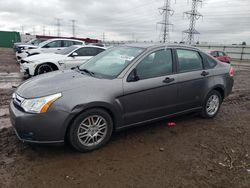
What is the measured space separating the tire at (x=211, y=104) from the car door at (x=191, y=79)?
22 cm

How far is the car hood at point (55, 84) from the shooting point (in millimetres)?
3139

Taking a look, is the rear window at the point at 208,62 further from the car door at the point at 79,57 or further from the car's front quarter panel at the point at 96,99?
the car door at the point at 79,57

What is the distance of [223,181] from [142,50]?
2.38m

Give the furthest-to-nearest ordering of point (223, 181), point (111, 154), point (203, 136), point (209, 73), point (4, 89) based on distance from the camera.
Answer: point (4, 89) < point (209, 73) < point (203, 136) < point (111, 154) < point (223, 181)

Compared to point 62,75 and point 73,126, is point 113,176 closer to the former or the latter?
point 73,126

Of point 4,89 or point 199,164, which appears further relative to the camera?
point 4,89

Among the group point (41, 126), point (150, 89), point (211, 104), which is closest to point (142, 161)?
point (150, 89)

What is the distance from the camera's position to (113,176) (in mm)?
2838

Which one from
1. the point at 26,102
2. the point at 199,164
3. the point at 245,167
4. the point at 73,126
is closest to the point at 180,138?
the point at 199,164

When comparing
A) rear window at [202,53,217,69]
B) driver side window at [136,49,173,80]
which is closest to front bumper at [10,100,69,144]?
driver side window at [136,49,173,80]

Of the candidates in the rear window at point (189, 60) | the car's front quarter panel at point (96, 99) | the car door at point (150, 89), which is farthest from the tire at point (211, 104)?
the car's front quarter panel at point (96, 99)

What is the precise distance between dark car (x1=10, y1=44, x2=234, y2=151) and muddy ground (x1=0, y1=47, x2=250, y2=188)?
314 mm

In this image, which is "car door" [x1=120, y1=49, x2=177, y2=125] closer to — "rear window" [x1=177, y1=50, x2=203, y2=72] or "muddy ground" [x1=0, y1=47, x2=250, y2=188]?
"rear window" [x1=177, y1=50, x2=203, y2=72]

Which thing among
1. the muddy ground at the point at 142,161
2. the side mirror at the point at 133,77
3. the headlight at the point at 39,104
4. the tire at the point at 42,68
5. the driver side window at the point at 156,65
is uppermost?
the driver side window at the point at 156,65
